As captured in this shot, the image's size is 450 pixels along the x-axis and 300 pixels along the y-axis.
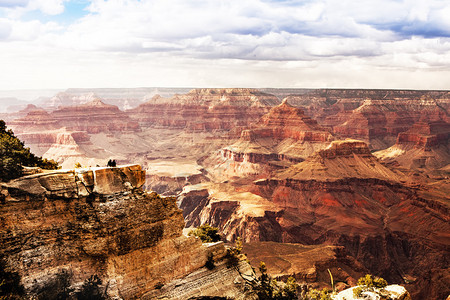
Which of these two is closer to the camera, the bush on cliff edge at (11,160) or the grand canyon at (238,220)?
the bush on cliff edge at (11,160)

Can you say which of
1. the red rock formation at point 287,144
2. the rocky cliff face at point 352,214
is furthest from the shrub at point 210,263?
the red rock formation at point 287,144

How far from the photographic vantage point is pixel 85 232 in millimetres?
28109

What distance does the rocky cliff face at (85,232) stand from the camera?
26.4m

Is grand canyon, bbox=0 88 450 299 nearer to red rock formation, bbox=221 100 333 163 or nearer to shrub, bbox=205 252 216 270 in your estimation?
shrub, bbox=205 252 216 270

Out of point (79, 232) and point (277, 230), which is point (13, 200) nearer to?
point (79, 232)

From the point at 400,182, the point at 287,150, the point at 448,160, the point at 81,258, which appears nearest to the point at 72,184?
the point at 81,258

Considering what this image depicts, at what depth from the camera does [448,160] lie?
7564 inches

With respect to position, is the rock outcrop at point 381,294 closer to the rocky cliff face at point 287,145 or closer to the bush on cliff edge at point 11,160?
the bush on cliff edge at point 11,160

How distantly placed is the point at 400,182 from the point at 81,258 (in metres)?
121

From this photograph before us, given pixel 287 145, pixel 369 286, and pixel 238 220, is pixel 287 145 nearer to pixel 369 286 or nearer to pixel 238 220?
pixel 238 220

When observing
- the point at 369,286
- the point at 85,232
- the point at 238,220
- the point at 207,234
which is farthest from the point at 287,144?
the point at 85,232

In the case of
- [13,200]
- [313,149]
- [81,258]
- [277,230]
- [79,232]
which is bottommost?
[277,230]

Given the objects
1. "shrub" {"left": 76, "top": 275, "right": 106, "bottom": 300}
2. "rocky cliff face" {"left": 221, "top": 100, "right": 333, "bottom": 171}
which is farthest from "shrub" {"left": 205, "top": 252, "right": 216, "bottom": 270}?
"rocky cliff face" {"left": 221, "top": 100, "right": 333, "bottom": 171}

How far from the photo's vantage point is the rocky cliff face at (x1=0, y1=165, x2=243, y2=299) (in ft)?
86.6
